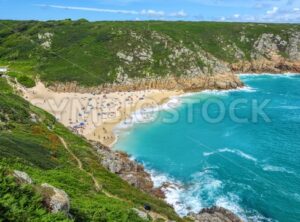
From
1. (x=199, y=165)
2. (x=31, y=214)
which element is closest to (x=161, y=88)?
(x=199, y=165)

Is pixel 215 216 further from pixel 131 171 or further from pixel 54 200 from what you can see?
pixel 54 200

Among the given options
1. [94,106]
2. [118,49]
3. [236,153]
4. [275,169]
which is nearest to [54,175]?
[275,169]

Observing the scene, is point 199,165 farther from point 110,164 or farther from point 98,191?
point 98,191

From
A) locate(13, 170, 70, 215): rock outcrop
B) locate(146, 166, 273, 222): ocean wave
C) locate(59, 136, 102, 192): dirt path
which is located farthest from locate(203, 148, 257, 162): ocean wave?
locate(13, 170, 70, 215): rock outcrop

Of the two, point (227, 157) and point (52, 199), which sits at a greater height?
point (52, 199)

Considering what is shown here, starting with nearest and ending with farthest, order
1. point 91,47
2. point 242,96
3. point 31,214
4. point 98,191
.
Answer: point 31,214, point 98,191, point 242,96, point 91,47

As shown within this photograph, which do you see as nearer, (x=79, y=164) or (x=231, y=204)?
(x=79, y=164)
